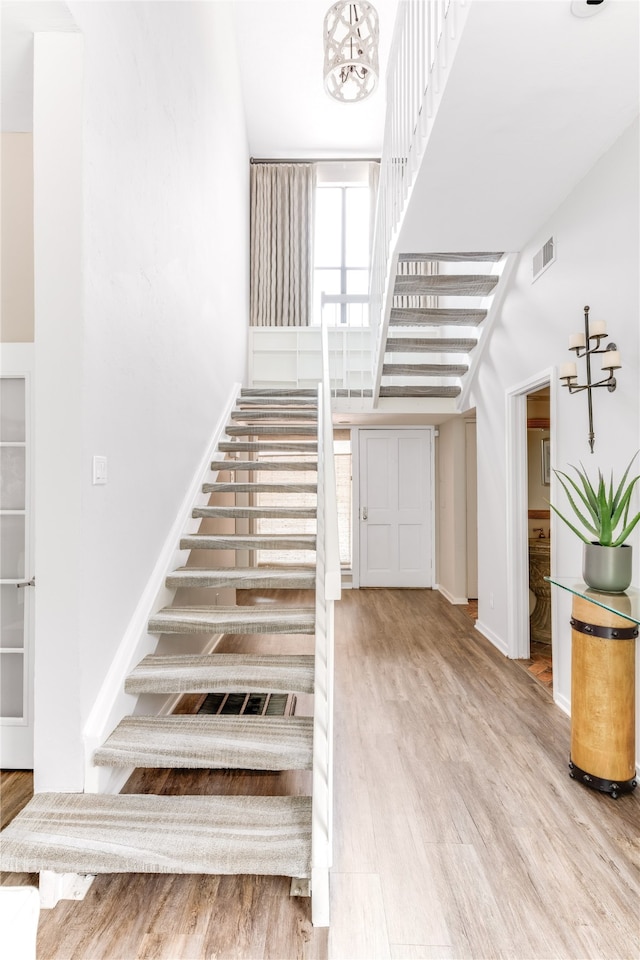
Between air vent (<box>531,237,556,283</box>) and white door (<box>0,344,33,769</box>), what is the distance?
9.18ft

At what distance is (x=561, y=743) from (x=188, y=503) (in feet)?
7.93

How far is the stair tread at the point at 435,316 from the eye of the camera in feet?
13.1

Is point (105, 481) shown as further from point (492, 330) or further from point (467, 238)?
point (492, 330)

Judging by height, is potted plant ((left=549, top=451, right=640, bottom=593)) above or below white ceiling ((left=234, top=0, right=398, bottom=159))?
below

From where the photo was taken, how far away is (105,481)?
2.05m

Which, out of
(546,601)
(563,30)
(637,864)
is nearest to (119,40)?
(563,30)

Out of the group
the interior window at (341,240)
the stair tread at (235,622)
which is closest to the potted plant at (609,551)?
the stair tread at (235,622)

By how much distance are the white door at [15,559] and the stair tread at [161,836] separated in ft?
1.96

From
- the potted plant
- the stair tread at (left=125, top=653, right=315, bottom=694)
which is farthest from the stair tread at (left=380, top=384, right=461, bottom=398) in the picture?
the stair tread at (left=125, top=653, right=315, bottom=694)

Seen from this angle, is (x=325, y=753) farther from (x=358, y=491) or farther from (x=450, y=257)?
(x=358, y=491)

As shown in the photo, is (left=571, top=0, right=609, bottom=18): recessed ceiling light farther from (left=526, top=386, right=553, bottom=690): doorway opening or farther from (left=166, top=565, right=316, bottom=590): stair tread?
(left=166, top=565, right=316, bottom=590): stair tread

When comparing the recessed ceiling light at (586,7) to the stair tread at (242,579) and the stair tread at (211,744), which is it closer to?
the stair tread at (242,579)

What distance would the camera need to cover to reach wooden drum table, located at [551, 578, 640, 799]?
6.98 ft

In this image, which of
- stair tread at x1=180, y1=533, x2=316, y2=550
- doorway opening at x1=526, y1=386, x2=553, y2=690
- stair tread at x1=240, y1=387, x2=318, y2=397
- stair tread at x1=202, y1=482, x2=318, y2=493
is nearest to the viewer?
stair tread at x1=180, y1=533, x2=316, y2=550
